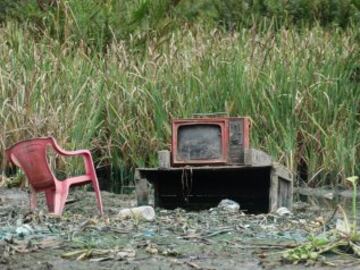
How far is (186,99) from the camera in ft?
38.7

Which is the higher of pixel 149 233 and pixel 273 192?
pixel 273 192

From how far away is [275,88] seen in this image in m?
11.7

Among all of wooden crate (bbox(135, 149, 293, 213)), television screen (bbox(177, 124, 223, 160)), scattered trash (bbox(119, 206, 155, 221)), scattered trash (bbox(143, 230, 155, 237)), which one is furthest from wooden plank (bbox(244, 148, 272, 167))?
scattered trash (bbox(143, 230, 155, 237))

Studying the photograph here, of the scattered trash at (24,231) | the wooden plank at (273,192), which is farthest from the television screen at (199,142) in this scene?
the scattered trash at (24,231)

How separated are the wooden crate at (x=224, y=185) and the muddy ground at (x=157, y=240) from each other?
0.72 meters

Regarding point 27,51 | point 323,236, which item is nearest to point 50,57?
point 27,51

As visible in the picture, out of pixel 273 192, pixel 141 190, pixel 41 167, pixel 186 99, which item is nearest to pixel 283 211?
pixel 273 192

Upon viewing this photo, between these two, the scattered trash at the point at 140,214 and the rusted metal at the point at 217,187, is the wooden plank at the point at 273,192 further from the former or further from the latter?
the scattered trash at the point at 140,214

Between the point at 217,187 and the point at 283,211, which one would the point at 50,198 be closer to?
the point at 283,211

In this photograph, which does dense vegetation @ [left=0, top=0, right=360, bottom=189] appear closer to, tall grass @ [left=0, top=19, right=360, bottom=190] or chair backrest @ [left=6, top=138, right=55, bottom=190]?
tall grass @ [left=0, top=19, right=360, bottom=190]

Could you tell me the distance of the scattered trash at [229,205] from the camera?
8594mm

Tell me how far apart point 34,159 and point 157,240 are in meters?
1.65

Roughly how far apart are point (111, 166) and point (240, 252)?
5.83 metres

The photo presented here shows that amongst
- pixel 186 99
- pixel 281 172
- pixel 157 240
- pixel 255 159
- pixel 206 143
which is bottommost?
pixel 157 240
